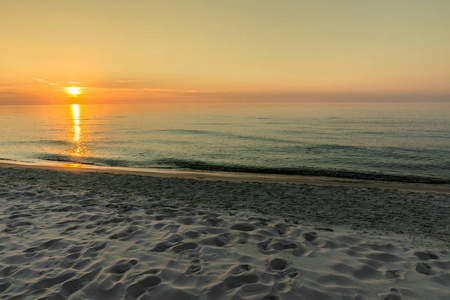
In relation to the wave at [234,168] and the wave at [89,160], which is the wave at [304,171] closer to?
the wave at [234,168]

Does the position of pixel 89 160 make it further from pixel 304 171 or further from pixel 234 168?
pixel 304 171

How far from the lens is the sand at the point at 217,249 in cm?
396

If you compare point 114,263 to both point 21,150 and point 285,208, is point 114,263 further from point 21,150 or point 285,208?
point 21,150

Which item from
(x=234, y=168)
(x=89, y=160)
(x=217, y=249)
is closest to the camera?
(x=217, y=249)

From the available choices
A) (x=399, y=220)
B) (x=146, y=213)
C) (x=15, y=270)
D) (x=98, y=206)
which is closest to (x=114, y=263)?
(x=15, y=270)

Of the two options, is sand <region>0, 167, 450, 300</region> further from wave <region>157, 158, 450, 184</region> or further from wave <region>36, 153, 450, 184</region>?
wave <region>36, 153, 450, 184</region>

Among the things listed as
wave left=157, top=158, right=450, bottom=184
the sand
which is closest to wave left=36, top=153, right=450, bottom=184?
wave left=157, top=158, right=450, bottom=184

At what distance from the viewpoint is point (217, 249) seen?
5.24 m

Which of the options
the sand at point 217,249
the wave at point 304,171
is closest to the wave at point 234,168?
the wave at point 304,171

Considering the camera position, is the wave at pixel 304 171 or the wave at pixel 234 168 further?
the wave at pixel 234 168

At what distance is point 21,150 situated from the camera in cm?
2841

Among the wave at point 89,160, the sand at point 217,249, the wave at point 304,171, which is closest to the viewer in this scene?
the sand at point 217,249

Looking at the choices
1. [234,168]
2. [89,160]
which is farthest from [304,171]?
[89,160]

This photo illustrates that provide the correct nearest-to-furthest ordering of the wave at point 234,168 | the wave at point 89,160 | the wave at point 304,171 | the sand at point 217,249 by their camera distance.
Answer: the sand at point 217,249
the wave at point 304,171
the wave at point 234,168
the wave at point 89,160
